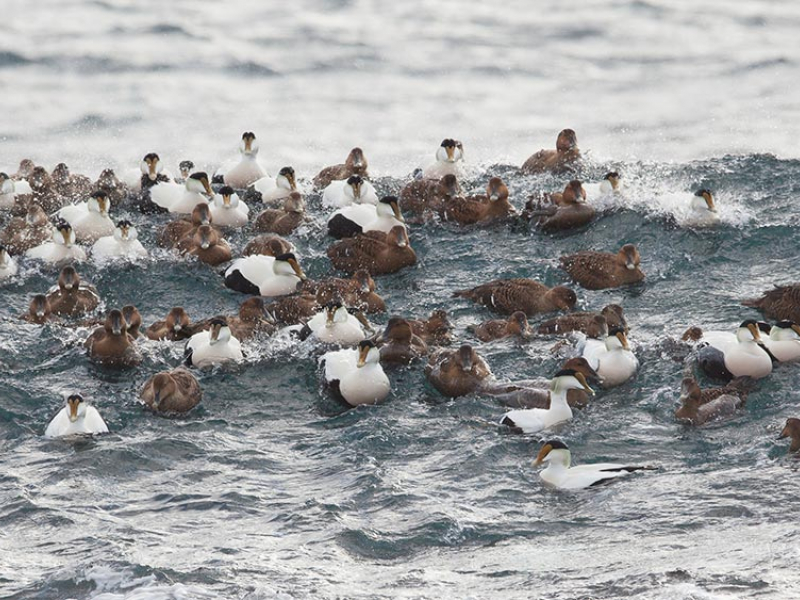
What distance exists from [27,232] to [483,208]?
482 cm

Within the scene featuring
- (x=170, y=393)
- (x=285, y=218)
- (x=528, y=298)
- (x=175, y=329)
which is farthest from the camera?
(x=285, y=218)

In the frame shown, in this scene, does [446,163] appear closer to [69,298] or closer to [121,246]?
[121,246]

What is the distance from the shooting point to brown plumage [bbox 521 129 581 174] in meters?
18.8

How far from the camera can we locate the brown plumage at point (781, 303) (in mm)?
14633

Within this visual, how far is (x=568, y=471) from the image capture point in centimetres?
1160

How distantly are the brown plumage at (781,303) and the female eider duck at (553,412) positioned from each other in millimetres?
2841

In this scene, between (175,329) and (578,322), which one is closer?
(578,322)

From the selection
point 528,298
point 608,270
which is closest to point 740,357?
point 528,298

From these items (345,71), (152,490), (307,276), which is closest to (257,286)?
(307,276)

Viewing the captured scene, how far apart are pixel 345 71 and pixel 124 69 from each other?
366cm

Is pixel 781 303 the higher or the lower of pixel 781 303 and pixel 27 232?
the lower

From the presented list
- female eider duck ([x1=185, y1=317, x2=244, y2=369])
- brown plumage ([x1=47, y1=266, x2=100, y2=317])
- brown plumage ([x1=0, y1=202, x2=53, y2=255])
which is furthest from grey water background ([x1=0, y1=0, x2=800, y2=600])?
brown plumage ([x1=0, y1=202, x2=53, y2=255])

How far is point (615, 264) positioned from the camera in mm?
15656

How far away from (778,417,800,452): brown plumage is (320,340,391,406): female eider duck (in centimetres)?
327
